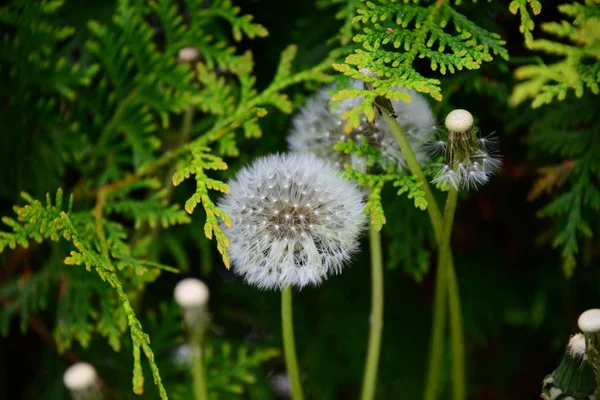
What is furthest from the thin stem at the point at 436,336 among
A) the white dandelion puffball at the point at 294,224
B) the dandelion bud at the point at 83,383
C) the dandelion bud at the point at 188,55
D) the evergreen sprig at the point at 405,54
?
the dandelion bud at the point at 188,55

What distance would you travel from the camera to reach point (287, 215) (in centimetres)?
66

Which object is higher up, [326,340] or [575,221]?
[575,221]

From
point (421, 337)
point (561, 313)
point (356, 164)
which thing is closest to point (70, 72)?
point (356, 164)

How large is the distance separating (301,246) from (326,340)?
63 cm

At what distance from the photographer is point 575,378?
1.90 ft

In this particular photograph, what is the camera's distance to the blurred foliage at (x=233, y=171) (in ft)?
2.60

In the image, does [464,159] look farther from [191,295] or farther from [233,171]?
[233,171]

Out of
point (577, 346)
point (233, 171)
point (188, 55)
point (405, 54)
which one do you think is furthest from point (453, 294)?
point (188, 55)

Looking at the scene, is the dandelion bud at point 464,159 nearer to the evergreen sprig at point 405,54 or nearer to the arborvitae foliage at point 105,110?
the evergreen sprig at point 405,54

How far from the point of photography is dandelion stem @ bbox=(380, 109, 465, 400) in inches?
25.4

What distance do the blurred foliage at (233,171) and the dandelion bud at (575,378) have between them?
0.21m

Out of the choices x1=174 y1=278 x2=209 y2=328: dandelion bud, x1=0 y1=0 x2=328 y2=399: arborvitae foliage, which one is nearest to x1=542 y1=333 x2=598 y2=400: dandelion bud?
x1=174 y1=278 x2=209 y2=328: dandelion bud

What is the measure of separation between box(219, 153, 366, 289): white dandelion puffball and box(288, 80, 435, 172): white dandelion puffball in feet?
0.23

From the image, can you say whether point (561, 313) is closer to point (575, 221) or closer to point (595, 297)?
point (595, 297)
